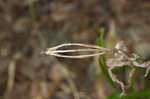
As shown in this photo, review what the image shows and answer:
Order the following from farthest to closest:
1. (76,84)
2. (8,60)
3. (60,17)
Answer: (60,17), (8,60), (76,84)

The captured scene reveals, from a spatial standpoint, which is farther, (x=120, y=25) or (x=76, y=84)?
(x=120, y=25)

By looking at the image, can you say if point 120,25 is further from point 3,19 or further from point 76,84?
point 3,19

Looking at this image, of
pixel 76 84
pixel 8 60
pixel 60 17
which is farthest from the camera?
pixel 60 17

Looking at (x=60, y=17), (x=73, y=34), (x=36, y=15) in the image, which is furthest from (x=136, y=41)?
(x=36, y=15)

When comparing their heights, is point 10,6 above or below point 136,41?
above

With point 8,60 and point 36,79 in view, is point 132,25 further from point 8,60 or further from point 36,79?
point 8,60

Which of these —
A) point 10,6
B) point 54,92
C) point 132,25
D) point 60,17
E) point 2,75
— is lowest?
point 54,92
